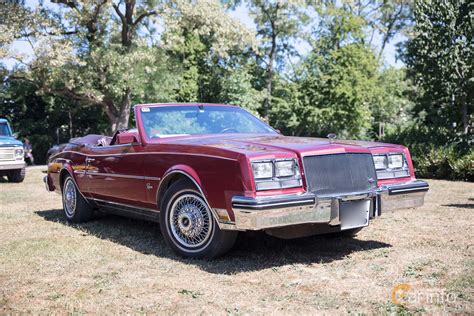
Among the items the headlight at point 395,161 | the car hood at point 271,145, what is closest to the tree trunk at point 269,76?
the headlight at point 395,161

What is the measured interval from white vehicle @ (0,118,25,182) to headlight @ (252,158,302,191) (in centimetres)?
1283

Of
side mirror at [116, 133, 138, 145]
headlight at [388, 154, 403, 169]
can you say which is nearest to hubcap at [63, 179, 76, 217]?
side mirror at [116, 133, 138, 145]

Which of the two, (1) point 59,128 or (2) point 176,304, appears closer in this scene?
(2) point 176,304

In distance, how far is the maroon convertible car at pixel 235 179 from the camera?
4.59 meters

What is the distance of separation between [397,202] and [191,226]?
6.92ft

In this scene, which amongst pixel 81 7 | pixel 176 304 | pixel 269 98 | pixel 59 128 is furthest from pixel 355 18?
pixel 176 304

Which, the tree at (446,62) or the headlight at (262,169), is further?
the tree at (446,62)

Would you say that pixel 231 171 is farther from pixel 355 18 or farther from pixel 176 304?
pixel 355 18

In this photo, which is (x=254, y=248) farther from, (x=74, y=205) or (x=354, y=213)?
(x=74, y=205)

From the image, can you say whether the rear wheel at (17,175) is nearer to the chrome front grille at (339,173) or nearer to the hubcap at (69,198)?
the hubcap at (69,198)

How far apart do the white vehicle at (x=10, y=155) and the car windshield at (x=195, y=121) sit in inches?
427

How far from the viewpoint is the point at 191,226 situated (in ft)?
17.0

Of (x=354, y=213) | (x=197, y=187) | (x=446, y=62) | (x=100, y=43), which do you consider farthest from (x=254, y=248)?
(x=100, y=43)

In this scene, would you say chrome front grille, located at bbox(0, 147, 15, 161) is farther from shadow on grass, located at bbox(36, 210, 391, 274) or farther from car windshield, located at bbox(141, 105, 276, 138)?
car windshield, located at bbox(141, 105, 276, 138)
